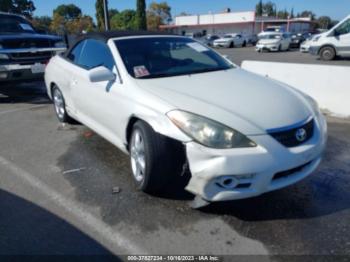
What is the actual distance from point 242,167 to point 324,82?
423 centimetres

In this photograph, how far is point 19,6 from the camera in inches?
2388

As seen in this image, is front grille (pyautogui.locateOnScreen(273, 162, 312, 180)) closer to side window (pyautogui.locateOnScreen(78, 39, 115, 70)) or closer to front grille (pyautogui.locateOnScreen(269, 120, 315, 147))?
front grille (pyautogui.locateOnScreen(269, 120, 315, 147))

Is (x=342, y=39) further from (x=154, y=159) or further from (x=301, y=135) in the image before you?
(x=154, y=159)

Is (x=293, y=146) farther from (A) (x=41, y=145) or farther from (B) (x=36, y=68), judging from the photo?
(B) (x=36, y=68)

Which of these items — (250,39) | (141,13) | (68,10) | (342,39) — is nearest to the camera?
(342,39)

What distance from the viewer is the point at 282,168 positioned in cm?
250

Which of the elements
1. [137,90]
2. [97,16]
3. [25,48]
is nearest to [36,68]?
[25,48]

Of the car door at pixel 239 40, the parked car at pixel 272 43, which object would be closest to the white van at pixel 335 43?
the parked car at pixel 272 43

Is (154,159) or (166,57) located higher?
(166,57)

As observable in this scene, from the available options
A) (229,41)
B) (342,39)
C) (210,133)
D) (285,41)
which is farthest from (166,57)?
(229,41)

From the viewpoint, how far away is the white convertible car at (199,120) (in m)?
2.45

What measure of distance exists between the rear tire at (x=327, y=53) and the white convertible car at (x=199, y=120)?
44.6 ft

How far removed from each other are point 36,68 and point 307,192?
6.18m

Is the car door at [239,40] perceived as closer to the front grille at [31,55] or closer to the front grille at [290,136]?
the front grille at [31,55]
